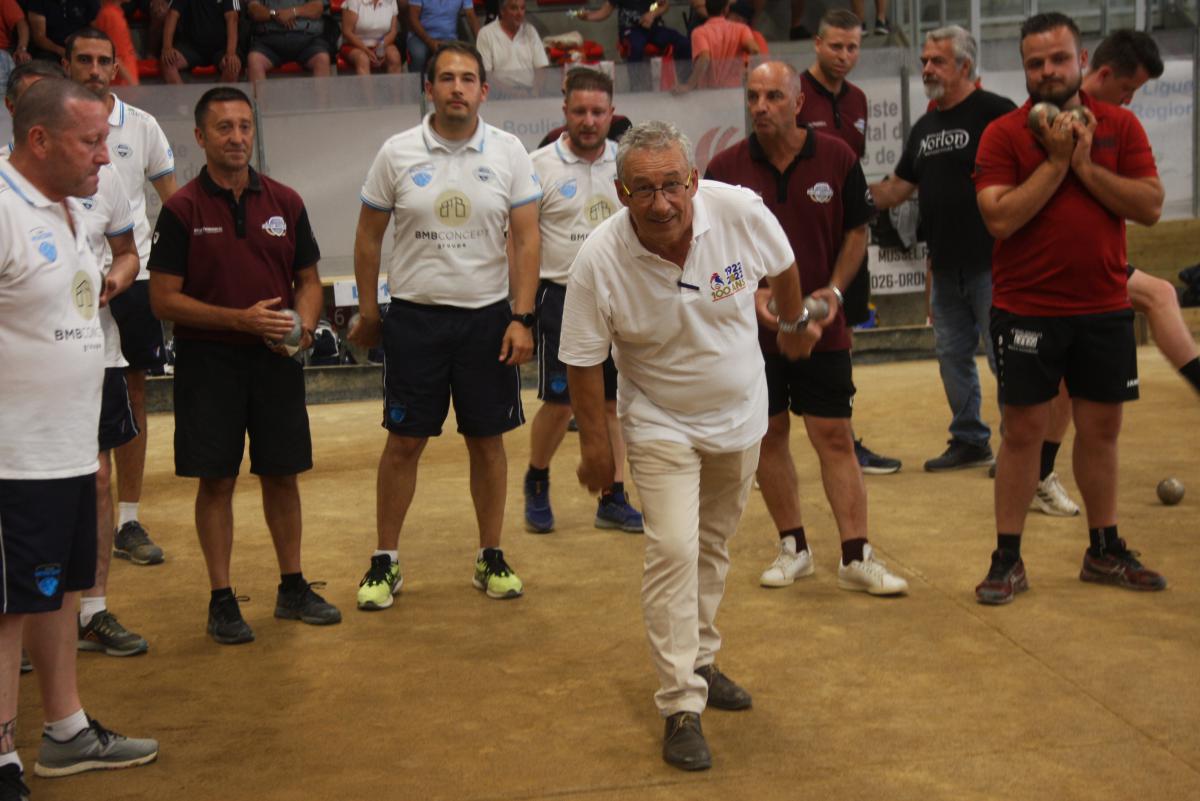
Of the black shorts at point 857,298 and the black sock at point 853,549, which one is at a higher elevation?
the black shorts at point 857,298

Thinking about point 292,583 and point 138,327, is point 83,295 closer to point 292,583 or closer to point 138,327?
point 292,583

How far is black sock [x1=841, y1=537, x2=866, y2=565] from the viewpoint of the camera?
17.6ft

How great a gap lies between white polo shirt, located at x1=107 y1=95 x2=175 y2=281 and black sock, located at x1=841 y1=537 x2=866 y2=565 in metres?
3.09

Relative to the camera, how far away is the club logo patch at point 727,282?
12.7 ft

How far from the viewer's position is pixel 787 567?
5.50 metres

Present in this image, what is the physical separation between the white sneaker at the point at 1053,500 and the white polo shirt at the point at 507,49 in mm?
7368

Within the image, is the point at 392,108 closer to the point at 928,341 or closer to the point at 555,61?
the point at 555,61

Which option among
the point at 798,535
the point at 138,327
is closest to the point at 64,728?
the point at 138,327

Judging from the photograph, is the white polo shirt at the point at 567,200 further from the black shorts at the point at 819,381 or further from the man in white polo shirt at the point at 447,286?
the black shorts at the point at 819,381

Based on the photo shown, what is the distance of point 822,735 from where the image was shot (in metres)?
3.98

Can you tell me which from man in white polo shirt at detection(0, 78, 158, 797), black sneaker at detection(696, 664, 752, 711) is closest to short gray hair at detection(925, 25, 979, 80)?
black sneaker at detection(696, 664, 752, 711)

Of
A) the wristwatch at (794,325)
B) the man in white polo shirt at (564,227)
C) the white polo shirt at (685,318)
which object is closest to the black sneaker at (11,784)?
the white polo shirt at (685,318)

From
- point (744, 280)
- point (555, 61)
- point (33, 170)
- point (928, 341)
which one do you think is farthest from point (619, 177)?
point (555, 61)

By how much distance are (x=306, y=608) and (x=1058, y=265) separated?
307cm
